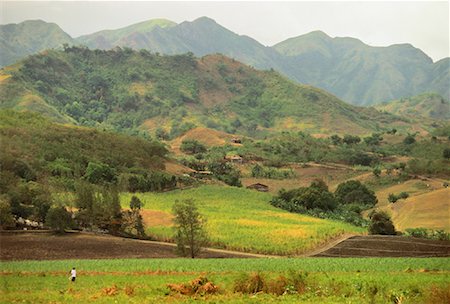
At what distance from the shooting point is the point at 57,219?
54.6m

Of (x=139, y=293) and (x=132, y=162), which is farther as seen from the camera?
(x=132, y=162)

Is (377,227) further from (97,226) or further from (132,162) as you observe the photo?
(132,162)

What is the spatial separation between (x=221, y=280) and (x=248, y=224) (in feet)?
111

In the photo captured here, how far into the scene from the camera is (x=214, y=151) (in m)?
150

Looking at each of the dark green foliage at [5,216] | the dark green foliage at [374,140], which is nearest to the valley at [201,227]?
the dark green foliage at [5,216]

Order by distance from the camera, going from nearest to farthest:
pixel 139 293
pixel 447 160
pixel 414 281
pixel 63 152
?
pixel 139 293 < pixel 414 281 < pixel 63 152 < pixel 447 160

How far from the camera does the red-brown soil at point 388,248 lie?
50.7 metres

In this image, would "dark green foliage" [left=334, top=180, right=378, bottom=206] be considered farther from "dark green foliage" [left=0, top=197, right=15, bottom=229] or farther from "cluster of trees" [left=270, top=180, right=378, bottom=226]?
"dark green foliage" [left=0, top=197, right=15, bottom=229]

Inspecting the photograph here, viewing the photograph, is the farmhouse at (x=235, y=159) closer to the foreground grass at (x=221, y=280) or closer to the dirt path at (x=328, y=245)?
the dirt path at (x=328, y=245)

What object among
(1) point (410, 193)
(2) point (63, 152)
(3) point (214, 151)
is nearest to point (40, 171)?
(2) point (63, 152)

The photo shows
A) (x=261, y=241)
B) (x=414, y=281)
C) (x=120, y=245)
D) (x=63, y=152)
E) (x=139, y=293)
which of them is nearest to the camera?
(x=139, y=293)

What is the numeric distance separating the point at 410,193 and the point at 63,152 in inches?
2240

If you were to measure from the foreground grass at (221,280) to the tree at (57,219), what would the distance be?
1363 centimetres

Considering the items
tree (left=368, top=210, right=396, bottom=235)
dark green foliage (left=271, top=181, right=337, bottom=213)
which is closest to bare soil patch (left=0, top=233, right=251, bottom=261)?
tree (left=368, top=210, right=396, bottom=235)
